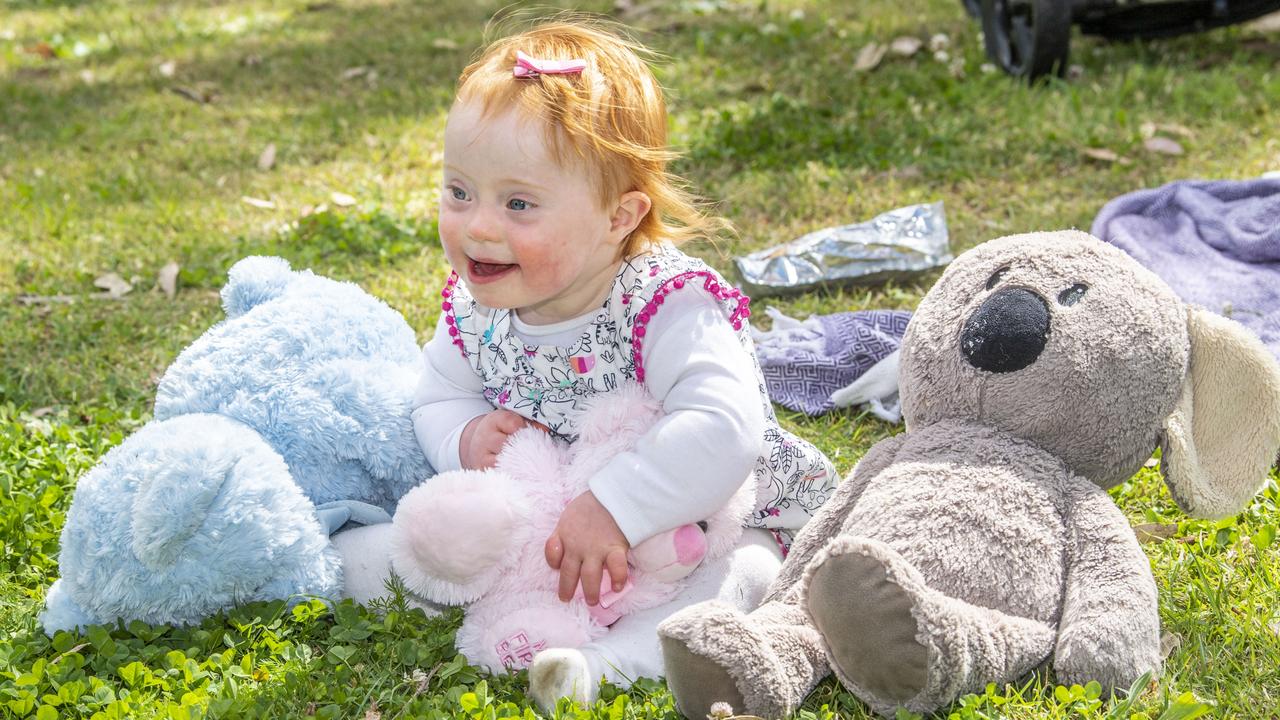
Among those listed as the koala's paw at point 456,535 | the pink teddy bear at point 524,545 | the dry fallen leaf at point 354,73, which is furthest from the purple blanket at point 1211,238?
the dry fallen leaf at point 354,73

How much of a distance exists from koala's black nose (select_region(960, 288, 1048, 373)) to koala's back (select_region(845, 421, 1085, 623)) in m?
0.12

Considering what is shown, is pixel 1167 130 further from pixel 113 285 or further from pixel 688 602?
pixel 113 285

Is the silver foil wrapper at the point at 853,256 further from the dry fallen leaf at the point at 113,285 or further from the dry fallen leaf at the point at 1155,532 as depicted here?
the dry fallen leaf at the point at 113,285

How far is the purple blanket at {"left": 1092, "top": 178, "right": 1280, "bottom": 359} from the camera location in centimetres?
321

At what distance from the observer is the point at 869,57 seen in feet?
17.5

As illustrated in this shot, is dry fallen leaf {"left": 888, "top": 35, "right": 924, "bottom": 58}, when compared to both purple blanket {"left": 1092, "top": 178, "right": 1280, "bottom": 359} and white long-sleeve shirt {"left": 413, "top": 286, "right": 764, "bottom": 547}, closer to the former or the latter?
purple blanket {"left": 1092, "top": 178, "right": 1280, "bottom": 359}

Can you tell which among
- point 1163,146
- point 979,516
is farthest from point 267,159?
point 979,516

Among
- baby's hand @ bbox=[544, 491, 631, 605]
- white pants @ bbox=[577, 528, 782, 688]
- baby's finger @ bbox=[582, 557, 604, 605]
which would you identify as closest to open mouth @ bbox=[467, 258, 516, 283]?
baby's hand @ bbox=[544, 491, 631, 605]

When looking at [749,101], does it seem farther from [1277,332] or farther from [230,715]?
[230,715]

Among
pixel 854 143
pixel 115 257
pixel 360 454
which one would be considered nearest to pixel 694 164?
pixel 854 143

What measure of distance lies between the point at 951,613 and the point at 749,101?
368cm

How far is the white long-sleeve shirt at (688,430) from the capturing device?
2.03 m

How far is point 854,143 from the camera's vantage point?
14.6 feet

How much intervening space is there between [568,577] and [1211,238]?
2.42 metres
